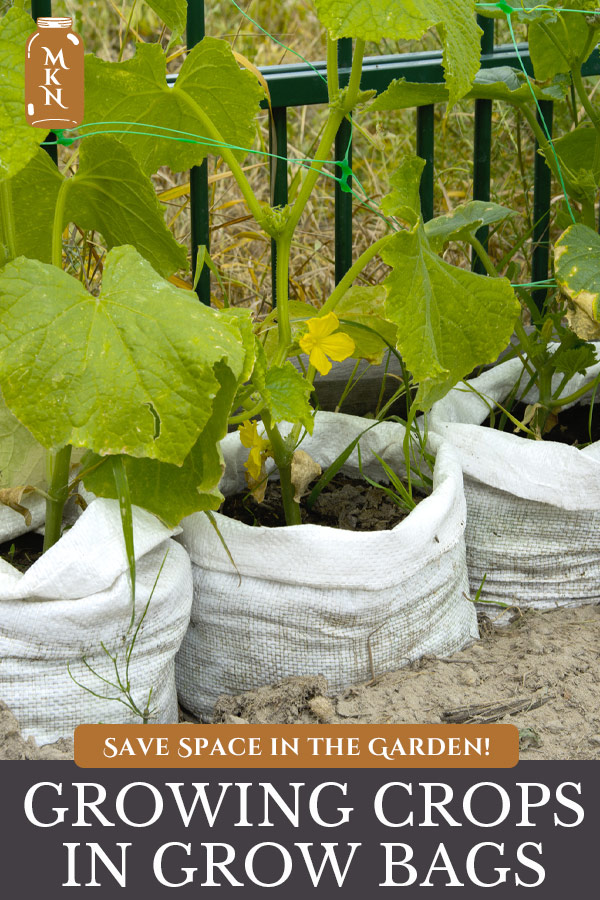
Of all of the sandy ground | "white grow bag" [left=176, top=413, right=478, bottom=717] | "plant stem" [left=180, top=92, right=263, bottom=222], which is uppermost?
"plant stem" [left=180, top=92, right=263, bottom=222]

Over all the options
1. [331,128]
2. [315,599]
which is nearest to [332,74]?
[331,128]

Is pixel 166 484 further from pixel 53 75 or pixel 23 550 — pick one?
pixel 53 75

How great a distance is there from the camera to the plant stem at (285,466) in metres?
1.32

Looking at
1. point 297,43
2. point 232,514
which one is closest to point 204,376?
point 232,514

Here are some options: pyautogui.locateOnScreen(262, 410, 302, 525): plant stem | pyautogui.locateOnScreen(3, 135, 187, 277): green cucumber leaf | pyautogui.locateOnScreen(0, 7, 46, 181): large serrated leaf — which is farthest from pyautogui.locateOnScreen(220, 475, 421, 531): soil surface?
pyautogui.locateOnScreen(0, 7, 46, 181): large serrated leaf

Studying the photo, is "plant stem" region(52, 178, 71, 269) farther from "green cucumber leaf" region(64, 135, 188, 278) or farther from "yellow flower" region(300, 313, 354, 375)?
"yellow flower" region(300, 313, 354, 375)

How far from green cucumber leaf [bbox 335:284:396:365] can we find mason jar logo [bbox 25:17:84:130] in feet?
1.64

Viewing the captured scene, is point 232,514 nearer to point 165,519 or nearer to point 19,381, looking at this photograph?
point 165,519

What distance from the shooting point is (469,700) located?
4.28 ft

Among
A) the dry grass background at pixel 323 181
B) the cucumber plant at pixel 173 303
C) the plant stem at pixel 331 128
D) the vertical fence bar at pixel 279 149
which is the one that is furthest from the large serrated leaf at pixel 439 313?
the dry grass background at pixel 323 181

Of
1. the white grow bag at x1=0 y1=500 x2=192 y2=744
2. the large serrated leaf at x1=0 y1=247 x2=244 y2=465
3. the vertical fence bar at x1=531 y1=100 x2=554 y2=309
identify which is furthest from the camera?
the vertical fence bar at x1=531 y1=100 x2=554 y2=309

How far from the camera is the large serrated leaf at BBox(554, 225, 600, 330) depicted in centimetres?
144

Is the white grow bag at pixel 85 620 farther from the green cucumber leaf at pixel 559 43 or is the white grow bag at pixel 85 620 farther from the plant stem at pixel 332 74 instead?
the green cucumber leaf at pixel 559 43

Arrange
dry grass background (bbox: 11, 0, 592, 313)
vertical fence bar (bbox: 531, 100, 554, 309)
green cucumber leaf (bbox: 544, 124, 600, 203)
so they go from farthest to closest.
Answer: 1. dry grass background (bbox: 11, 0, 592, 313)
2. vertical fence bar (bbox: 531, 100, 554, 309)
3. green cucumber leaf (bbox: 544, 124, 600, 203)
